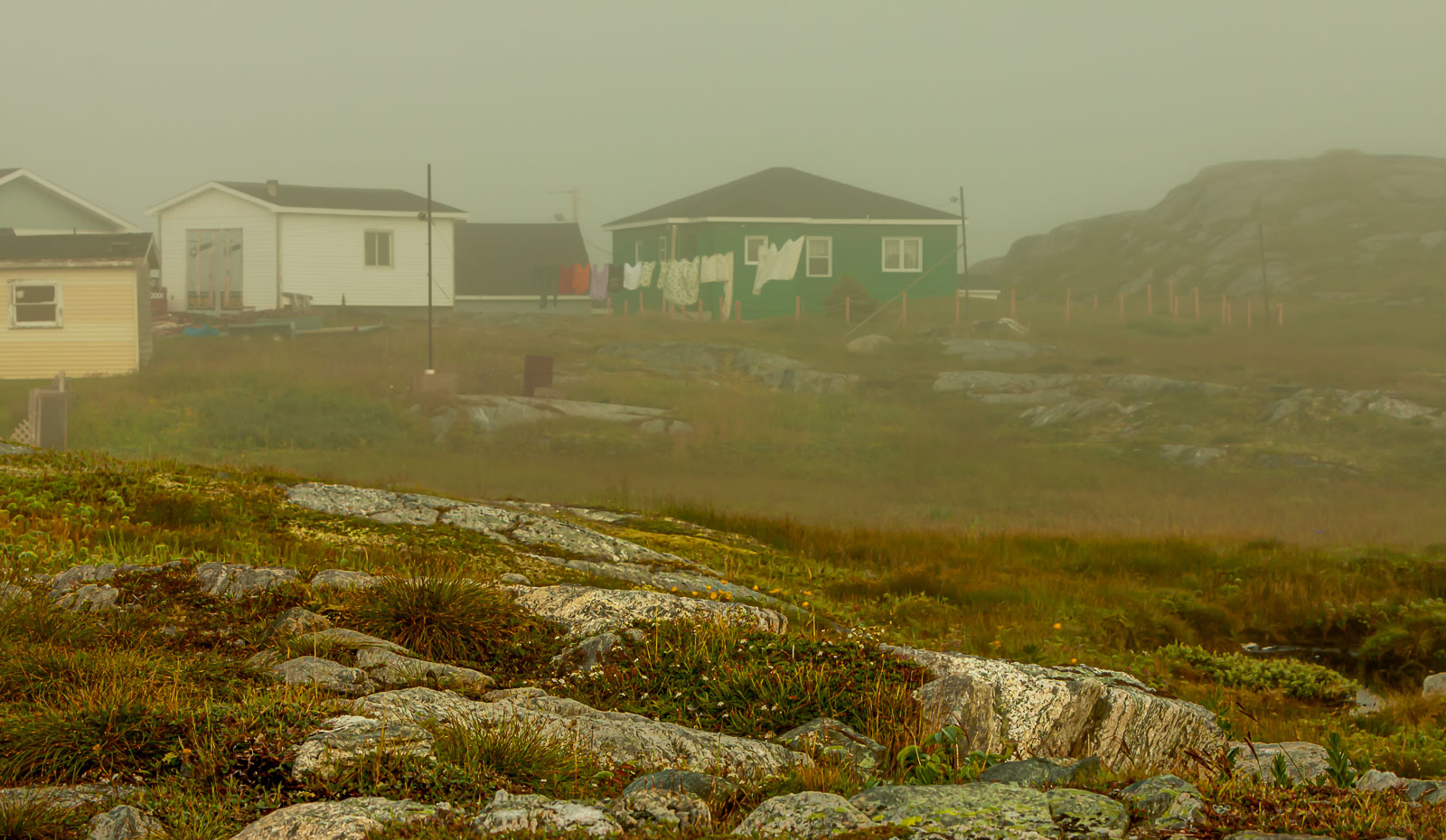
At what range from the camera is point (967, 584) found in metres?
13.5

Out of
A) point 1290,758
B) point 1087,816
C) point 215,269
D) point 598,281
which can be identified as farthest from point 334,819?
point 598,281

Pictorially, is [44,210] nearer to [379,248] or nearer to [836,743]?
[379,248]

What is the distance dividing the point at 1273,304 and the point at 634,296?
38506 millimetres

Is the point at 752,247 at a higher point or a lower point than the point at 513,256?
lower

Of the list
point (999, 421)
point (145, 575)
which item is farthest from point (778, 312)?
point (145, 575)

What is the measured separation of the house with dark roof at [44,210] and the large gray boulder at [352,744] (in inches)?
1812

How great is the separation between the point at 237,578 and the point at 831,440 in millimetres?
24178

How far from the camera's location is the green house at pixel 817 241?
55062 mm

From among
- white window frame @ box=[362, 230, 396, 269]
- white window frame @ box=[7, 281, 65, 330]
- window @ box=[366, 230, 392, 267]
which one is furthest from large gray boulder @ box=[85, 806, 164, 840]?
window @ box=[366, 230, 392, 267]

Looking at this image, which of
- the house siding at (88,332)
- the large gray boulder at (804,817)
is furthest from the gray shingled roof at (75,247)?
the large gray boulder at (804,817)

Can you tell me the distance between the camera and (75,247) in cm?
3688

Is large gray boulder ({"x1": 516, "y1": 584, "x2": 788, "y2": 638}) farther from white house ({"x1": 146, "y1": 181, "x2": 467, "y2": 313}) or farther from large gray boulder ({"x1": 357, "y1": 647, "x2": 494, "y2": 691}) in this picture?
white house ({"x1": 146, "y1": 181, "x2": 467, "y2": 313})

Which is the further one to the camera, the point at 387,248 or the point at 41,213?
the point at 387,248

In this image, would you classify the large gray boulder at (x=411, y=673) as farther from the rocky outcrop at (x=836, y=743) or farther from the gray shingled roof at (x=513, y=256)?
the gray shingled roof at (x=513, y=256)
